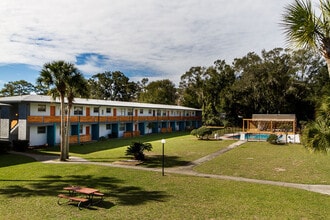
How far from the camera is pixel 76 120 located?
3192 cm

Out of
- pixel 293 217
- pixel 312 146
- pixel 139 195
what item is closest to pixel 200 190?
pixel 139 195

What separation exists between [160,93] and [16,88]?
4023 centimetres

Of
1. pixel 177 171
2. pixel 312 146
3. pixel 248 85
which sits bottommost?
pixel 177 171

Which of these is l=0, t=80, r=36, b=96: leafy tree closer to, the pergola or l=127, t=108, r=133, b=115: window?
l=127, t=108, r=133, b=115: window

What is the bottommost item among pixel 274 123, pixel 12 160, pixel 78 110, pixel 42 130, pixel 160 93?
pixel 12 160

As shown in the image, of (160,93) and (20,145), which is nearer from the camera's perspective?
(20,145)

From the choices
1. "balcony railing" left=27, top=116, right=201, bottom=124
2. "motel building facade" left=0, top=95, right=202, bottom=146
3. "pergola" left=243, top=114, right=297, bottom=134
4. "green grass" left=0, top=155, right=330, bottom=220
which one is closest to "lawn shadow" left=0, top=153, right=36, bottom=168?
"green grass" left=0, top=155, right=330, bottom=220

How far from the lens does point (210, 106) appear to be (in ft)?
189

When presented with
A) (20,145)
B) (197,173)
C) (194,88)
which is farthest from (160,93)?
(197,173)

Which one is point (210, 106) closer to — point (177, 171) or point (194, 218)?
point (177, 171)

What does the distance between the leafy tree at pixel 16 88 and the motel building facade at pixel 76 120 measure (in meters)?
41.4

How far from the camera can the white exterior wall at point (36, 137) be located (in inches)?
1094

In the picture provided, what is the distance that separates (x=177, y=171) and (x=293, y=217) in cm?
889

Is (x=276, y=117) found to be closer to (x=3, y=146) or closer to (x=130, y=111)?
(x=130, y=111)
